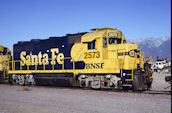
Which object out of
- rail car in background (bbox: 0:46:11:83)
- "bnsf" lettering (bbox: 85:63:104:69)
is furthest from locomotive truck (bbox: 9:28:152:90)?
rail car in background (bbox: 0:46:11:83)

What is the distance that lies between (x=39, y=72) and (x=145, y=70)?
8298mm

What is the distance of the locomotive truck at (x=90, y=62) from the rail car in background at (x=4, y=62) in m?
3.23

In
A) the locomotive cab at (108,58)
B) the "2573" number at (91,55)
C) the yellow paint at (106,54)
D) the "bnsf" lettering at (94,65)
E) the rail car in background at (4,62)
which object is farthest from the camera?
the rail car in background at (4,62)

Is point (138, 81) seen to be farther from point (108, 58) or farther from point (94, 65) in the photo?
point (94, 65)

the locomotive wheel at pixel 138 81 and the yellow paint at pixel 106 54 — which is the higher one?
the yellow paint at pixel 106 54

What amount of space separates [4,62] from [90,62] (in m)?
10.4

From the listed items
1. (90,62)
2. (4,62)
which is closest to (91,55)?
(90,62)

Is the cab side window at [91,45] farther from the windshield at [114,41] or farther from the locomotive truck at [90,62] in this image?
the windshield at [114,41]

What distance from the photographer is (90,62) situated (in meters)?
14.9

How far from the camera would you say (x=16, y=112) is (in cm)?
808

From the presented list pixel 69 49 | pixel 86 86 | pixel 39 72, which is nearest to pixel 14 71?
pixel 39 72

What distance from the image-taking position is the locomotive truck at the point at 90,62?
13977 millimetres

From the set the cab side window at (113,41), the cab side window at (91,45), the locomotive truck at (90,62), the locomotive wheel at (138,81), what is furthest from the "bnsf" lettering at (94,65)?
the locomotive wheel at (138,81)

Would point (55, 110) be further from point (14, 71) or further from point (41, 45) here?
point (14, 71)
